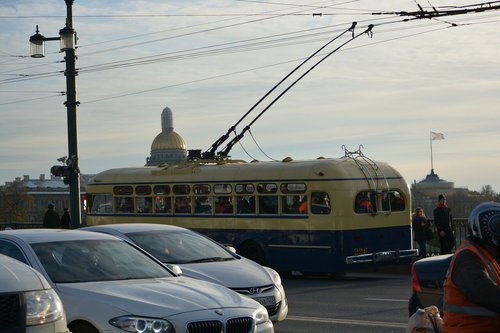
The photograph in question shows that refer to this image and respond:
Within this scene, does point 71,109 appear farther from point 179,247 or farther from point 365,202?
point 179,247

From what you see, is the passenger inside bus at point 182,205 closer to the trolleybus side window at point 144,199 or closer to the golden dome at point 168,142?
the trolleybus side window at point 144,199

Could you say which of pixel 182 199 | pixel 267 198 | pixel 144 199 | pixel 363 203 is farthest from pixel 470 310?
pixel 144 199

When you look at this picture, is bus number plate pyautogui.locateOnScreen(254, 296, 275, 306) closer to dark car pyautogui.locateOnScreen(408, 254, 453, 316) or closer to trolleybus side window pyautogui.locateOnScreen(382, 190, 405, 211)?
dark car pyautogui.locateOnScreen(408, 254, 453, 316)

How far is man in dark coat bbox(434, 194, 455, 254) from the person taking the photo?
77.8 ft

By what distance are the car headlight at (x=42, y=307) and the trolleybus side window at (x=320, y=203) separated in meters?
14.7

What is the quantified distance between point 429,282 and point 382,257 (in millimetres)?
13095

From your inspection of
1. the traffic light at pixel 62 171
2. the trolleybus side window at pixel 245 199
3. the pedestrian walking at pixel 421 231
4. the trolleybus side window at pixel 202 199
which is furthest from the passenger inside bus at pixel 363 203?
the traffic light at pixel 62 171

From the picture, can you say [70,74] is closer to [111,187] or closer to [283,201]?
[111,187]

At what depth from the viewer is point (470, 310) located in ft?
18.7

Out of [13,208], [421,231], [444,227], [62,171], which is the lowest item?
[13,208]

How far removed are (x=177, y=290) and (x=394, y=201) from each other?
14.5 meters

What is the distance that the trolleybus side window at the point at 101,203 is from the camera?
26.1 meters

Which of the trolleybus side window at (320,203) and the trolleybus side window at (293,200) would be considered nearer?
the trolleybus side window at (320,203)

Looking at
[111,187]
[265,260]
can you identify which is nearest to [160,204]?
[111,187]
